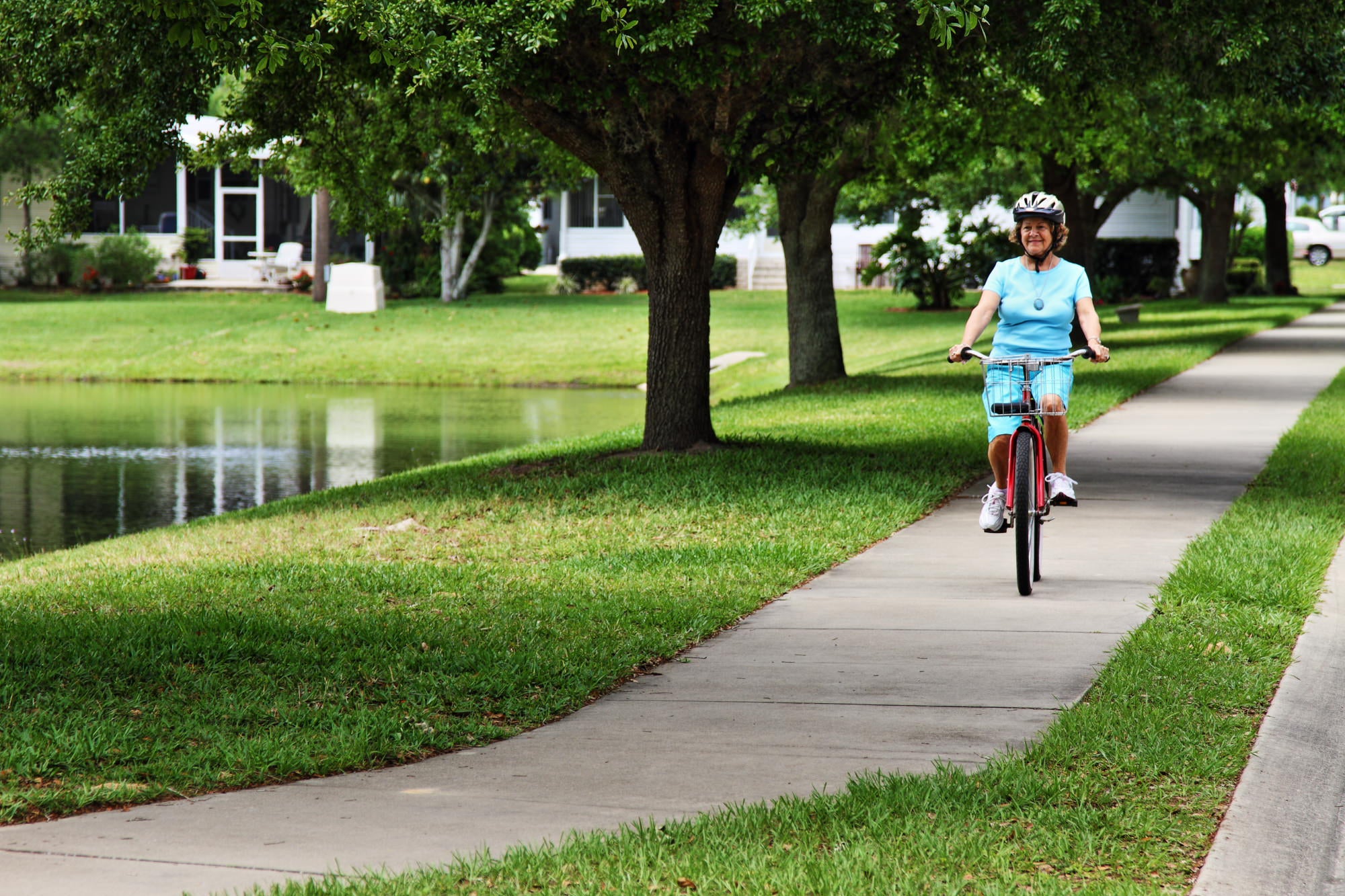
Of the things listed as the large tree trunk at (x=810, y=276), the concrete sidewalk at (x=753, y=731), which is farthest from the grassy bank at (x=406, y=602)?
the large tree trunk at (x=810, y=276)

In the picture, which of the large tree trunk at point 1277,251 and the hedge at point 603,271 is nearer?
the large tree trunk at point 1277,251

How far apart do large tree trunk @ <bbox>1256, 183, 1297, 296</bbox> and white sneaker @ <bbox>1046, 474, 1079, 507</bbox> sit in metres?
35.7

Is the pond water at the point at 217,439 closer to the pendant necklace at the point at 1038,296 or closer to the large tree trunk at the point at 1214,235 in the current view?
the pendant necklace at the point at 1038,296

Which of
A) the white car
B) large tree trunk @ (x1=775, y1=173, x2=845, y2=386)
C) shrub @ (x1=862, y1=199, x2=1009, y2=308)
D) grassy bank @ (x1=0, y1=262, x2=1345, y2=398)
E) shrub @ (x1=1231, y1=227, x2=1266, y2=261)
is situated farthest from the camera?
the white car

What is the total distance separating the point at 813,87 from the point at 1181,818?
28.3ft

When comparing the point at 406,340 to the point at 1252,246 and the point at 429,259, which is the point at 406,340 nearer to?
the point at 429,259

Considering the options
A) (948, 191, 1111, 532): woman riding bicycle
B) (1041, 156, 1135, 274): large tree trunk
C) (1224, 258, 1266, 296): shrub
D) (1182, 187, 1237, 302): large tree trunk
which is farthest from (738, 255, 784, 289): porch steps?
(948, 191, 1111, 532): woman riding bicycle

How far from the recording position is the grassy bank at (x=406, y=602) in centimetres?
545

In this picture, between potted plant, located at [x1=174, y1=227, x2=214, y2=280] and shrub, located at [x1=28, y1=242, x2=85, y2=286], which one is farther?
potted plant, located at [x1=174, y1=227, x2=214, y2=280]

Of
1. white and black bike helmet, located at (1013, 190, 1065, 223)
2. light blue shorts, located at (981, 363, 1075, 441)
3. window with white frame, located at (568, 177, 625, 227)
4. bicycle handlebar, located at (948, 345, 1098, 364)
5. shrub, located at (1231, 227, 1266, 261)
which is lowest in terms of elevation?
light blue shorts, located at (981, 363, 1075, 441)

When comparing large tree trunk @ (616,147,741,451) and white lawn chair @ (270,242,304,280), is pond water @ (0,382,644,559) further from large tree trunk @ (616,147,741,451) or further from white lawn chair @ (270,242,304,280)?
white lawn chair @ (270,242,304,280)

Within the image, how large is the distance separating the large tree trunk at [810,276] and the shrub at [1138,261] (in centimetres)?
2378

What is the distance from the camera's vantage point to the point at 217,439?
1984 centimetres

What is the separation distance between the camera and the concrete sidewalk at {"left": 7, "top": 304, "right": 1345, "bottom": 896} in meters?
4.42
